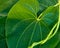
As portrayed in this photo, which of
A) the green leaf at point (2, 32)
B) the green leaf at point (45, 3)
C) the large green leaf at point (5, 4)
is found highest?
the large green leaf at point (5, 4)

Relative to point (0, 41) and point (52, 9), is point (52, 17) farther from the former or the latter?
point (0, 41)

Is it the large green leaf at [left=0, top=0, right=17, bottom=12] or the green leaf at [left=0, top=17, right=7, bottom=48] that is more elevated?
the large green leaf at [left=0, top=0, right=17, bottom=12]

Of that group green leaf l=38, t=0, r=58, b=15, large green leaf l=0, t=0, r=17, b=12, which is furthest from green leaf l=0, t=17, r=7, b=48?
green leaf l=38, t=0, r=58, b=15

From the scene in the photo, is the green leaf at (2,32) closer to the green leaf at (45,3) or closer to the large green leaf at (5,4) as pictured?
the large green leaf at (5,4)

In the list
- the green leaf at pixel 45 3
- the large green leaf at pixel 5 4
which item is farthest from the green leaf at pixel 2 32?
the green leaf at pixel 45 3

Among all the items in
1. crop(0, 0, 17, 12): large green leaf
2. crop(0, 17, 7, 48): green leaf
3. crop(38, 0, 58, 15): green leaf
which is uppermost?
crop(0, 0, 17, 12): large green leaf

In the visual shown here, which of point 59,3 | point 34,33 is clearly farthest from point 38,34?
point 59,3

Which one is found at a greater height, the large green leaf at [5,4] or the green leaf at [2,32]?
the large green leaf at [5,4]

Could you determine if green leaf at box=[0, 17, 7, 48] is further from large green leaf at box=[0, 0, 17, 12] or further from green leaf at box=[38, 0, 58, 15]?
green leaf at box=[38, 0, 58, 15]
